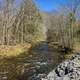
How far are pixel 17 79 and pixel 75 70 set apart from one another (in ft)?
16.7

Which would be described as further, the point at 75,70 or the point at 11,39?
the point at 11,39

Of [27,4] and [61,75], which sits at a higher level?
[27,4]

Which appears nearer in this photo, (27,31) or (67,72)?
(67,72)

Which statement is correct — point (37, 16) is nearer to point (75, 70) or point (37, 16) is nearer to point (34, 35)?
point (34, 35)

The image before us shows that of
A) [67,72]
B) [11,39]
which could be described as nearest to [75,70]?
[67,72]

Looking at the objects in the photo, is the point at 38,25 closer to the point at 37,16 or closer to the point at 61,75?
the point at 37,16

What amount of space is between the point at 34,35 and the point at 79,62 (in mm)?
47697

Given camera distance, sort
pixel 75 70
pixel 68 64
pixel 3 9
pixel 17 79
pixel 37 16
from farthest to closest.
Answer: pixel 37 16 < pixel 3 9 < pixel 17 79 < pixel 68 64 < pixel 75 70

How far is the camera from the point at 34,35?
204 ft

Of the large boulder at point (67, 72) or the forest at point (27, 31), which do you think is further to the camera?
the forest at point (27, 31)

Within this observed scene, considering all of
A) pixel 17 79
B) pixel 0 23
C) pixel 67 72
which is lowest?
pixel 17 79

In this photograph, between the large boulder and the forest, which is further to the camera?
the forest

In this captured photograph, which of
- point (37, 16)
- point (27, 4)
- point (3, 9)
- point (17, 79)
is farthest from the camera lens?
point (37, 16)

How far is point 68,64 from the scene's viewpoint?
1472 centimetres
